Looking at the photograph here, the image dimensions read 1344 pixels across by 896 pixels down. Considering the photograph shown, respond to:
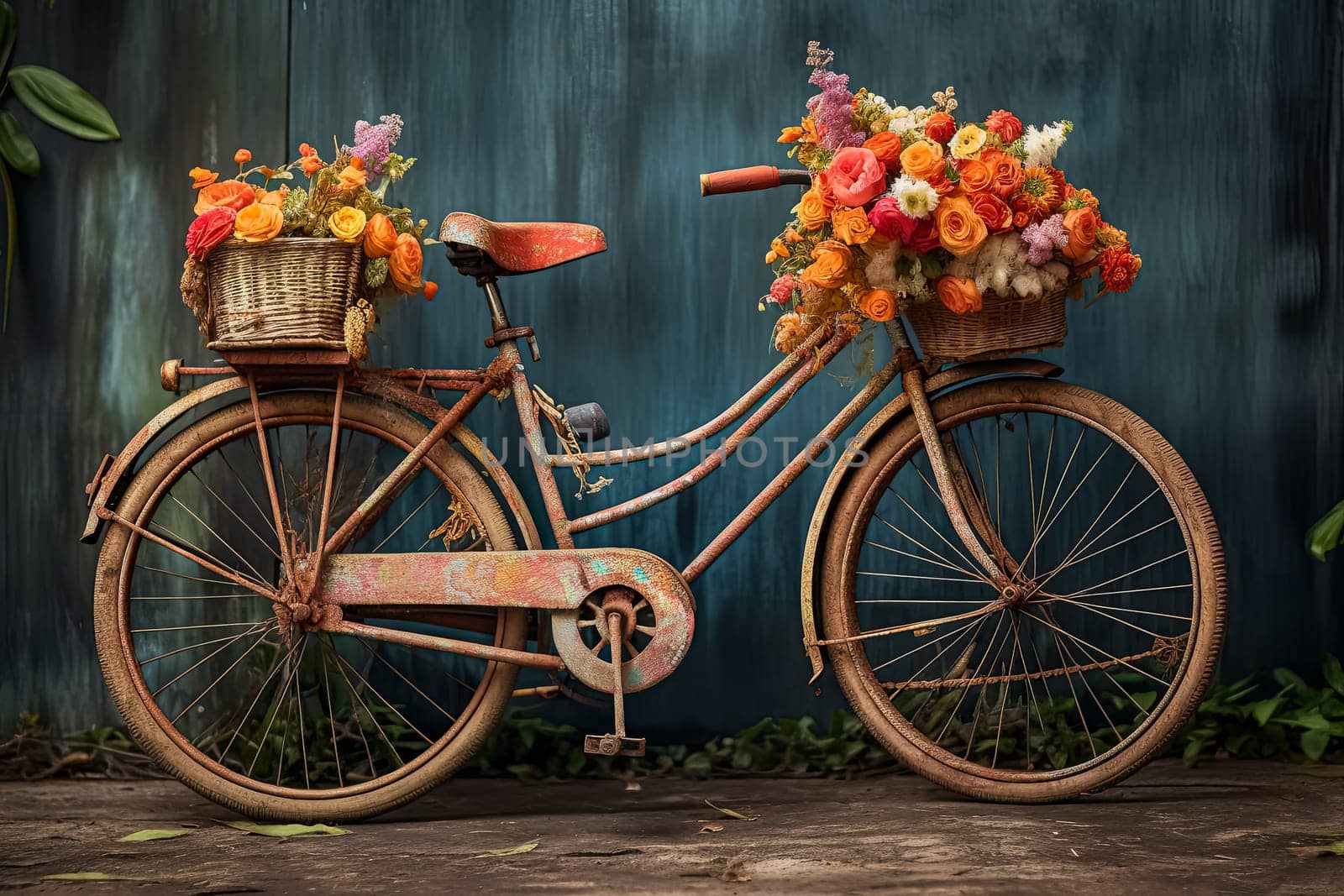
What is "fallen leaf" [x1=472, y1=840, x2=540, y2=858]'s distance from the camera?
A: 277cm

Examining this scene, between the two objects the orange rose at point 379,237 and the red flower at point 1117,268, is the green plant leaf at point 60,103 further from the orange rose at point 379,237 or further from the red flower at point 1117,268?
the red flower at point 1117,268

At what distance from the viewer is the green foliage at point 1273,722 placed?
3.53m

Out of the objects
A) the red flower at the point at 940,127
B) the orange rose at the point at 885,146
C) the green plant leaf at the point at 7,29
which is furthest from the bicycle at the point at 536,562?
the green plant leaf at the point at 7,29

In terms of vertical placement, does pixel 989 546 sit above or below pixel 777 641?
above

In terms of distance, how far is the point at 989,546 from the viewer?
10.2ft

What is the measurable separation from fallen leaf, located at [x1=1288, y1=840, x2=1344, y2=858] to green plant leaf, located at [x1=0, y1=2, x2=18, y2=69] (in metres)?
4.14

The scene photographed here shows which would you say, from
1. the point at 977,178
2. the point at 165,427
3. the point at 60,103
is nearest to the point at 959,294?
the point at 977,178

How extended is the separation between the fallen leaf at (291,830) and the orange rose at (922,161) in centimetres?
Result: 213

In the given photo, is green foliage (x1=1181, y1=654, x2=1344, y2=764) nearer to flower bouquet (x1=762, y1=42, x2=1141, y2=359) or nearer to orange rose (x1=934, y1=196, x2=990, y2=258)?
flower bouquet (x1=762, y1=42, x2=1141, y2=359)

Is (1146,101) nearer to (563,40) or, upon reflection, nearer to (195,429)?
(563,40)

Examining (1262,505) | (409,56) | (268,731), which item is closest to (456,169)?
(409,56)

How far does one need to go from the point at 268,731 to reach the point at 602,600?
1.15 meters

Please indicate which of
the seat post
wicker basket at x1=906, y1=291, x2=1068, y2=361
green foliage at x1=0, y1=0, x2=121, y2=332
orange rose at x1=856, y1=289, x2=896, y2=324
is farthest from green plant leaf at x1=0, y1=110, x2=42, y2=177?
wicker basket at x1=906, y1=291, x2=1068, y2=361

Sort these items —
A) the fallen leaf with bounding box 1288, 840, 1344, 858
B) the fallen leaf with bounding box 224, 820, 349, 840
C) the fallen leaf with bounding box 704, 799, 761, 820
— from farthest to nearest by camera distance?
the fallen leaf with bounding box 704, 799, 761, 820 < the fallen leaf with bounding box 224, 820, 349, 840 < the fallen leaf with bounding box 1288, 840, 1344, 858
